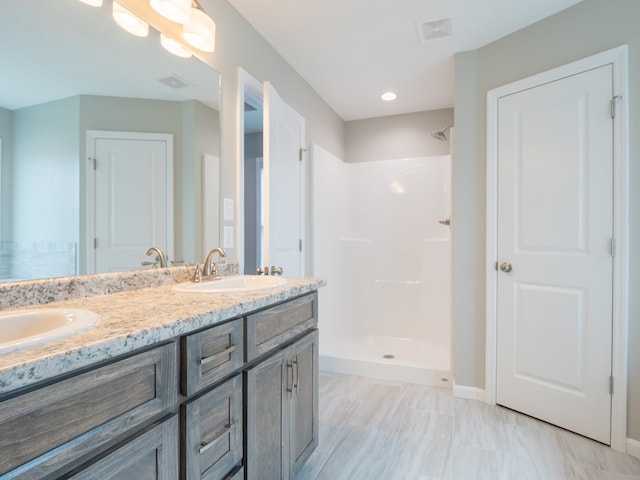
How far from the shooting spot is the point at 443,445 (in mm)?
1856

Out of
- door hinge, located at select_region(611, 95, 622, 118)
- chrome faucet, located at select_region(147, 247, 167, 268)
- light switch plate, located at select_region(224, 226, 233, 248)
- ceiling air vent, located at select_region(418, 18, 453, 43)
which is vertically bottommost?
chrome faucet, located at select_region(147, 247, 167, 268)

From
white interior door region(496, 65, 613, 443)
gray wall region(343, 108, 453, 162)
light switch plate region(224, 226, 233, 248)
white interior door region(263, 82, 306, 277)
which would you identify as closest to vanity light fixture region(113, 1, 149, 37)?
white interior door region(263, 82, 306, 277)

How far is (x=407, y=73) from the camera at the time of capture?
9.05 ft

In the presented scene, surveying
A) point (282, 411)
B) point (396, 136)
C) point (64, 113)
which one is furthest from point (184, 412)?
point (396, 136)

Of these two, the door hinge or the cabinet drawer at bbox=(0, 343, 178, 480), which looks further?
the door hinge

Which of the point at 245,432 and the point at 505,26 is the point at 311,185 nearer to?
the point at 505,26

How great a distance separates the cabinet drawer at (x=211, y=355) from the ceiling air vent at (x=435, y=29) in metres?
2.06

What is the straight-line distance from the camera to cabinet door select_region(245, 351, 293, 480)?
3.81 feet

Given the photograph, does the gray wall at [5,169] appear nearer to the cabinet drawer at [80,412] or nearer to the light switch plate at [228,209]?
the cabinet drawer at [80,412]

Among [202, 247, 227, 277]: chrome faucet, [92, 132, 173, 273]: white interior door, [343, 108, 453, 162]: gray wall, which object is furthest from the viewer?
[343, 108, 453, 162]: gray wall

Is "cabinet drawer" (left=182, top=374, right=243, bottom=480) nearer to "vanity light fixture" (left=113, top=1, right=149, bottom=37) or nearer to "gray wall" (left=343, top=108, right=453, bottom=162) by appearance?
"vanity light fixture" (left=113, top=1, right=149, bottom=37)

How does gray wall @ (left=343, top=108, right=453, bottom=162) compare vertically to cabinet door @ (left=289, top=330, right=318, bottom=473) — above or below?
above

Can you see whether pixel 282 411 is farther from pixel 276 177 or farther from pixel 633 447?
pixel 633 447

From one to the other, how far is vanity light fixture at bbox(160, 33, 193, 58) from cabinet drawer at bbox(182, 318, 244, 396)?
127 cm
